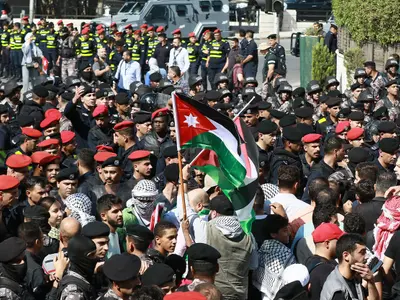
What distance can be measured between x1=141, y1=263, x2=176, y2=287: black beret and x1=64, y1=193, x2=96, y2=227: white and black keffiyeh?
70.2 inches

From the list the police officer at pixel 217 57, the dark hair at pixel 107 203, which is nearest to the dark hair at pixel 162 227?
the dark hair at pixel 107 203

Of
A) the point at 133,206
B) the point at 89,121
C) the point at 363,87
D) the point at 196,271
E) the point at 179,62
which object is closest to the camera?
the point at 196,271

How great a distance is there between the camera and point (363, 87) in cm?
1591

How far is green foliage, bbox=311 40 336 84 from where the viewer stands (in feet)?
74.6

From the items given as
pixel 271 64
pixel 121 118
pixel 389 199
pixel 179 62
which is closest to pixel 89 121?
pixel 121 118

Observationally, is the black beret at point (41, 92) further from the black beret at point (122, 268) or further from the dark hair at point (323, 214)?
the black beret at point (122, 268)

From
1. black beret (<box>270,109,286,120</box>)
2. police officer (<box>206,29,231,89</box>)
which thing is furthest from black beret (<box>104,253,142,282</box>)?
police officer (<box>206,29,231,89</box>)

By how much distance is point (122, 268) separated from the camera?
660 centimetres

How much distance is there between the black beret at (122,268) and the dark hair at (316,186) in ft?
8.72

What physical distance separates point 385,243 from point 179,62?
53.2 feet

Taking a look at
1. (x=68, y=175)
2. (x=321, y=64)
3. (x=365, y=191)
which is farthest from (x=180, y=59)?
(x=365, y=191)

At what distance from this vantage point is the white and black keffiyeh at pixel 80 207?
846 cm

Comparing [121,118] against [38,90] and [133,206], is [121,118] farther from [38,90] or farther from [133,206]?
[133,206]

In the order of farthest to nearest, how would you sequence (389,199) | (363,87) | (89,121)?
1. (363,87)
2. (89,121)
3. (389,199)
